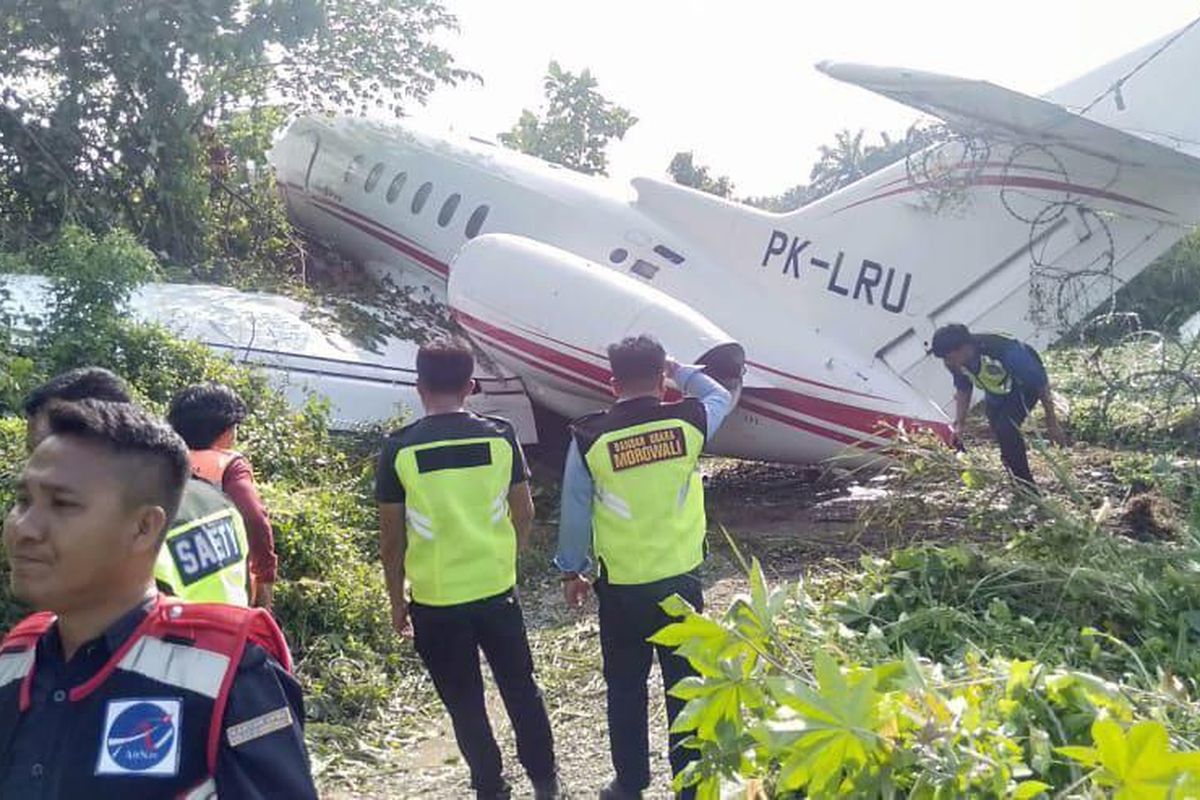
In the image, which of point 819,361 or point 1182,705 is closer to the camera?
point 1182,705

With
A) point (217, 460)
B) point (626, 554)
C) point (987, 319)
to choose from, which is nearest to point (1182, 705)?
point (626, 554)

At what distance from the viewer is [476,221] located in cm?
1243

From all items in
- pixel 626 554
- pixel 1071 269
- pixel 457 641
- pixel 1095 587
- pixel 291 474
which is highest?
pixel 1071 269

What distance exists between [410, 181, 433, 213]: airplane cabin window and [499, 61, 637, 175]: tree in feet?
37.8

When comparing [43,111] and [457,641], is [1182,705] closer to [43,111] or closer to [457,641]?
[457,641]

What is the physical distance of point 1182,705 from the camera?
236cm

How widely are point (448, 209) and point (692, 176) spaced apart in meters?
17.2

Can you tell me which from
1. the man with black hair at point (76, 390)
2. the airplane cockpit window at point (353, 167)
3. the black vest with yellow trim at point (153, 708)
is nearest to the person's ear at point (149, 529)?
the black vest with yellow trim at point (153, 708)

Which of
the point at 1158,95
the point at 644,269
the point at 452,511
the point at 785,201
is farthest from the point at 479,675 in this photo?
the point at 785,201

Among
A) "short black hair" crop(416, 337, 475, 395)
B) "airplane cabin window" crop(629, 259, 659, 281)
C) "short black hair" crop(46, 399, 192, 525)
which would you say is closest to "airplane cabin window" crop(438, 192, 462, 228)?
"airplane cabin window" crop(629, 259, 659, 281)

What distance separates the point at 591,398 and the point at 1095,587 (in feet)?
17.3

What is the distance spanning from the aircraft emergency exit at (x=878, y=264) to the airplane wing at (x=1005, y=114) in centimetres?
2

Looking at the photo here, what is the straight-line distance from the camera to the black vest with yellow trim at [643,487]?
14.9 feet

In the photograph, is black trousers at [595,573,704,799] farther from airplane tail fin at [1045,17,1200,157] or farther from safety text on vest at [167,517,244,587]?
airplane tail fin at [1045,17,1200,157]
